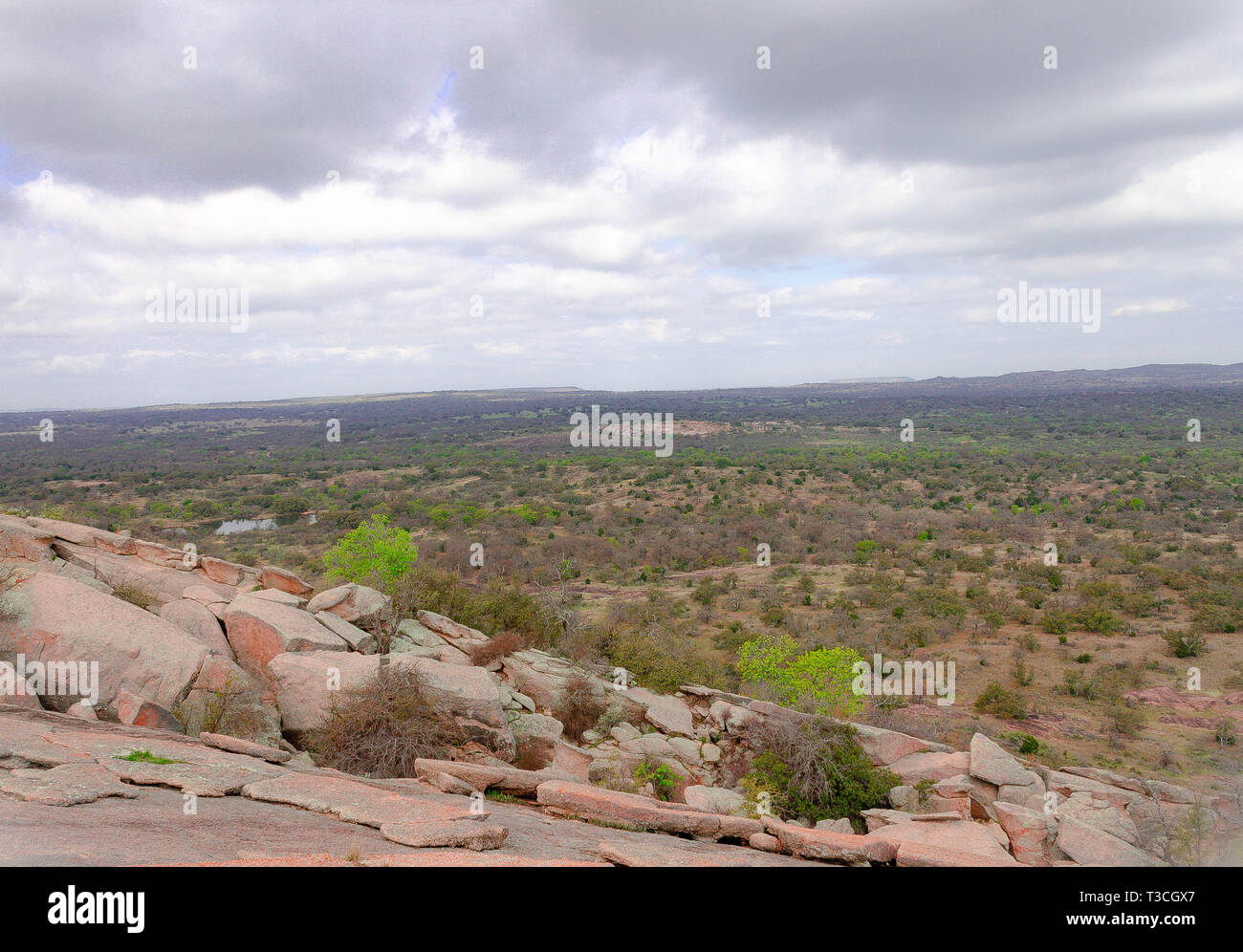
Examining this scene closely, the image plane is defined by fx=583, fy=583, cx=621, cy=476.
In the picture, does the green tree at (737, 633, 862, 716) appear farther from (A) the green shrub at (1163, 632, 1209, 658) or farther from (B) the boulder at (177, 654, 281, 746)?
(A) the green shrub at (1163, 632, 1209, 658)

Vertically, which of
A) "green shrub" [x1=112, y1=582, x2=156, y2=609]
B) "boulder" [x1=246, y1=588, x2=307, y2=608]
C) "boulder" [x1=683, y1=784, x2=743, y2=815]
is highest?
"green shrub" [x1=112, y1=582, x2=156, y2=609]

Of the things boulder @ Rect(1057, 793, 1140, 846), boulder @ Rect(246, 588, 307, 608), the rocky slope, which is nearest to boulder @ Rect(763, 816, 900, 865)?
the rocky slope

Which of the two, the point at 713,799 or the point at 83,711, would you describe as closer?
the point at 83,711

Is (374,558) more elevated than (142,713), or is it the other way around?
(374,558)

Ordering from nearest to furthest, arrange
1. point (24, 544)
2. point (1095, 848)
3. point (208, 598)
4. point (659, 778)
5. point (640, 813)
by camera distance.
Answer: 1. point (640, 813)
2. point (1095, 848)
3. point (659, 778)
4. point (24, 544)
5. point (208, 598)

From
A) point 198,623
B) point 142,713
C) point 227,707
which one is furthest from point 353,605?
point 142,713

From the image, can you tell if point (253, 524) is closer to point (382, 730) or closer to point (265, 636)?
point (265, 636)

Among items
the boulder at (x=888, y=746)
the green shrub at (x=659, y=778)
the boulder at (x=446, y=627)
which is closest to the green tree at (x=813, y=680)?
the boulder at (x=888, y=746)

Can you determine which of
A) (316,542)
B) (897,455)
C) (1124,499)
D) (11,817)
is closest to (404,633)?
(11,817)

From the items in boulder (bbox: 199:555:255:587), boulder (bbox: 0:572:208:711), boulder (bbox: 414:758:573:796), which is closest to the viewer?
boulder (bbox: 414:758:573:796)

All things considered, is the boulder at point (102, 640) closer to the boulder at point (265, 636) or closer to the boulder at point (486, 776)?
the boulder at point (265, 636)
